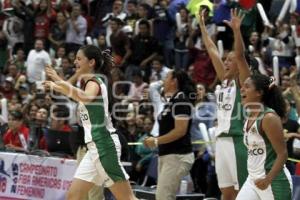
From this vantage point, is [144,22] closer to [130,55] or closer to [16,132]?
[130,55]

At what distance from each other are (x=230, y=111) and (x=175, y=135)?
89 cm

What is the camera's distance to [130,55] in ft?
Answer: 58.3

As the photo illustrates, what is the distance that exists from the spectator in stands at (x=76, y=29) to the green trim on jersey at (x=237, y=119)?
1015 centimetres

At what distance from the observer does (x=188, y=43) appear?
1727cm

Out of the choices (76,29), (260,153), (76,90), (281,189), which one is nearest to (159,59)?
(76,29)

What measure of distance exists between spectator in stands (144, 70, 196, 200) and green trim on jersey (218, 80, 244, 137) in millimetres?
787

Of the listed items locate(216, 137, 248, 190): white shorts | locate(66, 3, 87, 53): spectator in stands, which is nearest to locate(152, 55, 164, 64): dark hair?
locate(66, 3, 87, 53): spectator in stands

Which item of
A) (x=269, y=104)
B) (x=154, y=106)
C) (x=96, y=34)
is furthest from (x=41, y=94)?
(x=269, y=104)

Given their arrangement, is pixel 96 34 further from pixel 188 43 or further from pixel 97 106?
pixel 97 106

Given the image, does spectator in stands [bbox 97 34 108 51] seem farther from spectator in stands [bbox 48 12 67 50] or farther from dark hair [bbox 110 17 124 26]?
spectator in stands [bbox 48 12 67 50]

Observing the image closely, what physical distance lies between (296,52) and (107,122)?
7470 millimetres

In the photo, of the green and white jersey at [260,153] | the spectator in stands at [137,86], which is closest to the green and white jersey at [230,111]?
the green and white jersey at [260,153]

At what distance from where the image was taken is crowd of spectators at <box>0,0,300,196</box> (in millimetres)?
13641

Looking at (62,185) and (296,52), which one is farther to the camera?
(296,52)
